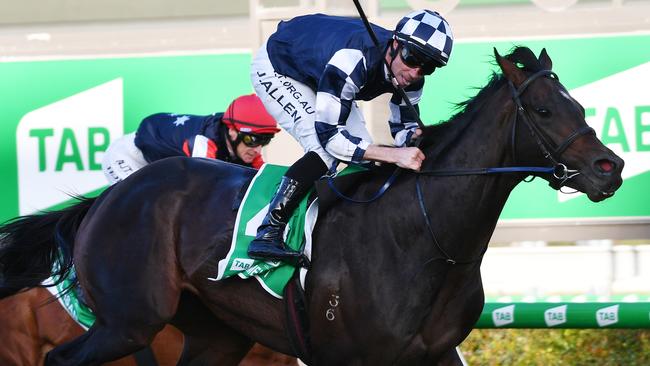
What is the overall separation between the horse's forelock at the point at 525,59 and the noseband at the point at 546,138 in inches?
1.8

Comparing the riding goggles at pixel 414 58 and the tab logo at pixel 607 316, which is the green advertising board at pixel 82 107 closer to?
the tab logo at pixel 607 316

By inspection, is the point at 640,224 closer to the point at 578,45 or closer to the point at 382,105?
the point at 578,45

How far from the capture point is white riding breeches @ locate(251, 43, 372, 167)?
4.55m

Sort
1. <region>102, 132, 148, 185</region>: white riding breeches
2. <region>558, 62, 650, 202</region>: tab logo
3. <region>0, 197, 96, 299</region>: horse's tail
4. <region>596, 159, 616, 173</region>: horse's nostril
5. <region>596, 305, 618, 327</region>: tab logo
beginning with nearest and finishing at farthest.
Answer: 1. <region>596, 159, 616, 173</region>: horse's nostril
2. <region>0, 197, 96, 299</region>: horse's tail
3. <region>596, 305, 618, 327</region>: tab logo
4. <region>102, 132, 148, 185</region>: white riding breeches
5. <region>558, 62, 650, 202</region>: tab logo

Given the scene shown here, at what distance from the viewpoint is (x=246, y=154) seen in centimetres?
572

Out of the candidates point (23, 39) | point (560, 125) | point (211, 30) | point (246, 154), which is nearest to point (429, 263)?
point (560, 125)

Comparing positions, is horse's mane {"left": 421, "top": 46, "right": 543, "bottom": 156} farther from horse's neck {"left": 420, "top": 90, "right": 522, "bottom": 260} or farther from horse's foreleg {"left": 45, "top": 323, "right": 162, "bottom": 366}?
horse's foreleg {"left": 45, "top": 323, "right": 162, "bottom": 366}

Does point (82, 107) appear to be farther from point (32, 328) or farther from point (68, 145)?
point (32, 328)

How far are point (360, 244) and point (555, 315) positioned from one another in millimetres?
1704

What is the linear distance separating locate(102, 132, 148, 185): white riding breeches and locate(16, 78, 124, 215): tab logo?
645 mm

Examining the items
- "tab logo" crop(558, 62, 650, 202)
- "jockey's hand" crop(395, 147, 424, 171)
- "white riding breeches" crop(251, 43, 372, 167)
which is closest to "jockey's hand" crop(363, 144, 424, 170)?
"jockey's hand" crop(395, 147, 424, 171)

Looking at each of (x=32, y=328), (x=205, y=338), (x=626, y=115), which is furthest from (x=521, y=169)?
(x=626, y=115)

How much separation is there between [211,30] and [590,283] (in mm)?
2536

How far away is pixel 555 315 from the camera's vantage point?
5617mm
